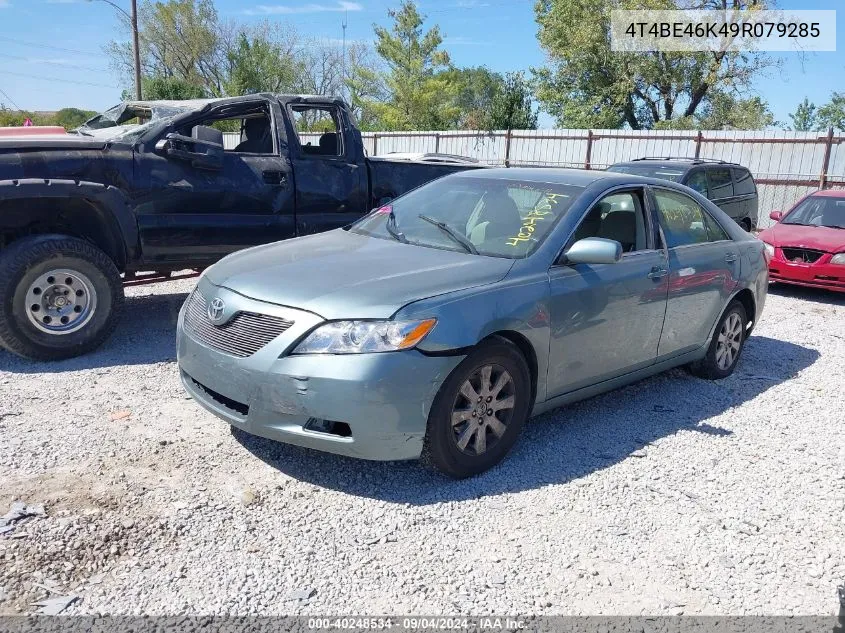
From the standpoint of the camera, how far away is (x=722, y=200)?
11.9 meters

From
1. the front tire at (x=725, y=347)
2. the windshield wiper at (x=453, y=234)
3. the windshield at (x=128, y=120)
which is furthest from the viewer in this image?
the windshield at (x=128, y=120)

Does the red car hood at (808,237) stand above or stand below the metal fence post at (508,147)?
below

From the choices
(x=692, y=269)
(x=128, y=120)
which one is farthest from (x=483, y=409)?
(x=128, y=120)

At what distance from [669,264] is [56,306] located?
14.8ft

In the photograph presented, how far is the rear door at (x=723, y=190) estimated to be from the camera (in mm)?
11789

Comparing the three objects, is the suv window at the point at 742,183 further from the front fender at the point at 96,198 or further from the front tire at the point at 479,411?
the front fender at the point at 96,198

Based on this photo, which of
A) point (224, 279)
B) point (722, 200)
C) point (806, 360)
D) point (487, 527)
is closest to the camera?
point (487, 527)

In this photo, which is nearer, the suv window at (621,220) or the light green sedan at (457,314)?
the light green sedan at (457,314)

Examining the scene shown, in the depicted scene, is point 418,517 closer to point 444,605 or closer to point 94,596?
point 444,605

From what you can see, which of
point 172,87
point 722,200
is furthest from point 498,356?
point 172,87

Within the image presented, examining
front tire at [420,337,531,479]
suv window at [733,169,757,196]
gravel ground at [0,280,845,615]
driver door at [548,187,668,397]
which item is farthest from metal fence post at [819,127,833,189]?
front tire at [420,337,531,479]

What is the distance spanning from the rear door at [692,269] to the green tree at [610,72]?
25796 mm

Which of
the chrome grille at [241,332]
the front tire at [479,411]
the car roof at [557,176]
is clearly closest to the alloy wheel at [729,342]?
the car roof at [557,176]

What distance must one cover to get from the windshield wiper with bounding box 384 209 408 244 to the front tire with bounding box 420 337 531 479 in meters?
1.18
